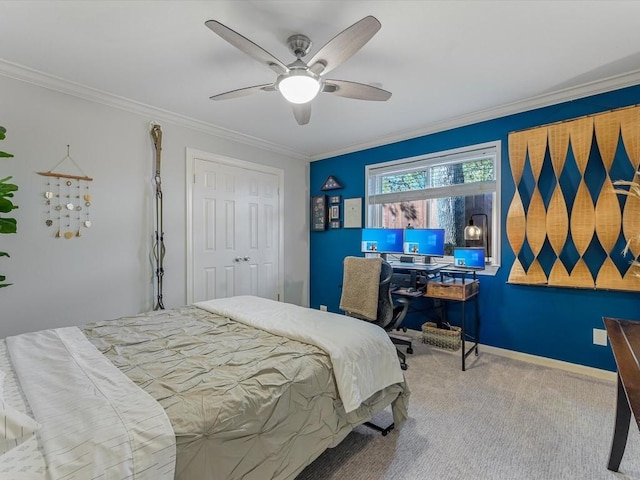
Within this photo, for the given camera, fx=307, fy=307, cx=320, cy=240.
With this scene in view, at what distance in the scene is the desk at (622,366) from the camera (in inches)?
46.4

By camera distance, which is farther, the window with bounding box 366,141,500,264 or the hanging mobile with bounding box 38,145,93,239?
the window with bounding box 366,141,500,264

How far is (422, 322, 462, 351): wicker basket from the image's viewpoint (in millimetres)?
3139

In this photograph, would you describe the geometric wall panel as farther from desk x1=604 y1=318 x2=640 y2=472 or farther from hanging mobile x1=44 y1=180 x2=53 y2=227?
hanging mobile x1=44 y1=180 x2=53 y2=227

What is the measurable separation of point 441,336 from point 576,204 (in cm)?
171

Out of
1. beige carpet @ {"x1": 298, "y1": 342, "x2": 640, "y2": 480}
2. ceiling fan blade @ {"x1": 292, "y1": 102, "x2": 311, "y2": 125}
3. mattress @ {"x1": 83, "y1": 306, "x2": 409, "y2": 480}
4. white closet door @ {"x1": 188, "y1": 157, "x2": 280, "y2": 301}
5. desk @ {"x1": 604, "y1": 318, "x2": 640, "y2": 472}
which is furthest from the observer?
white closet door @ {"x1": 188, "y1": 157, "x2": 280, "y2": 301}

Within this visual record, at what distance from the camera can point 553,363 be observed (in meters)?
2.78

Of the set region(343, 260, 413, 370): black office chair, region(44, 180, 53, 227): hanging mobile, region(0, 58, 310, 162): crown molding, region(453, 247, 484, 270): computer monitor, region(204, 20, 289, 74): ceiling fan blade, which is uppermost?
region(0, 58, 310, 162): crown molding

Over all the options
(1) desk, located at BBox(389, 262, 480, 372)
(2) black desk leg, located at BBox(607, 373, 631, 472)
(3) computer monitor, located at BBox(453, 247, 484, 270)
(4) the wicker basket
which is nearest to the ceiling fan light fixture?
(1) desk, located at BBox(389, 262, 480, 372)

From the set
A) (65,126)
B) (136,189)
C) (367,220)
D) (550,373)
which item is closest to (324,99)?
(367,220)

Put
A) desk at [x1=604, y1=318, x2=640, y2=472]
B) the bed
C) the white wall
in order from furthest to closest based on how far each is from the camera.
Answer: the white wall → desk at [x1=604, y1=318, x2=640, y2=472] → the bed

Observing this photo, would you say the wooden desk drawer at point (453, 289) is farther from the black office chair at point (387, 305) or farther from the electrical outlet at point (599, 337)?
the electrical outlet at point (599, 337)

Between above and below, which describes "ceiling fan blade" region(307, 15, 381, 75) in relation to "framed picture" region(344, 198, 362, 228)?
above

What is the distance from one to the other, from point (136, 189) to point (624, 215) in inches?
168

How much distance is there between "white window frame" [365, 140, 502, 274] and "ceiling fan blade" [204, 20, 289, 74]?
7.59 ft
